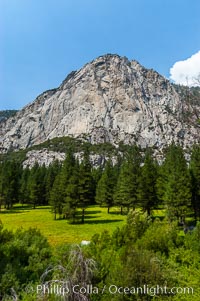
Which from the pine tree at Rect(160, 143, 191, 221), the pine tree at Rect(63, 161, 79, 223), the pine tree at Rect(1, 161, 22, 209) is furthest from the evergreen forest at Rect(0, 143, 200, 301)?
the pine tree at Rect(1, 161, 22, 209)

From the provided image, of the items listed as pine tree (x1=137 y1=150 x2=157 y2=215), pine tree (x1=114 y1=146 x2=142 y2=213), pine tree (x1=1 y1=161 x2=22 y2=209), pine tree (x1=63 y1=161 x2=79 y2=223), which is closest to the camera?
pine tree (x1=137 y1=150 x2=157 y2=215)

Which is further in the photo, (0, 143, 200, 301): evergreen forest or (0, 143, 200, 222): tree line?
(0, 143, 200, 222): tree line

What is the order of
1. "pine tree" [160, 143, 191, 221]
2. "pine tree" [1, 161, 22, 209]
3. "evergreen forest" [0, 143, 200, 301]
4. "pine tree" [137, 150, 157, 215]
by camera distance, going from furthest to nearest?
"pine tree" [1, 161, 22, 209] → "pine tree" [137, 150, 157, 215] → "pine tree" [160, 143, 191, 221] → "evergreen forest" [0, 143, 200, 301]

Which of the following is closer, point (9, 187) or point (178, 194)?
point (178, 194)

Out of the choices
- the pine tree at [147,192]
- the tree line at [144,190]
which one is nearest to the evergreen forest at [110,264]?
the tree line at [144,190]

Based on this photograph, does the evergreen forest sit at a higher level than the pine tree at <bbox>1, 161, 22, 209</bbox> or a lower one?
lower

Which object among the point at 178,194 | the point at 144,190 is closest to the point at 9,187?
the point at 144,190

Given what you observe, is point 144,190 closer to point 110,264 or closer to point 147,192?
point 147,192

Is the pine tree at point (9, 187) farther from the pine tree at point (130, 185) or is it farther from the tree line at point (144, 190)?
the pine tree at point (130, 185)

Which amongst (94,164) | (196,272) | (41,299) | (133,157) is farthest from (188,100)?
(94,164)

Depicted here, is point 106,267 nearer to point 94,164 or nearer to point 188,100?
point 188,100

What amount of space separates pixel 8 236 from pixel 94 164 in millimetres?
171005

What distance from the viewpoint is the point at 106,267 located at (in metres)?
14.3

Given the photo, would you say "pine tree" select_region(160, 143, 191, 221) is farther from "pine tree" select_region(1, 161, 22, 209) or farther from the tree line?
"pine tree" select_region(1, 161, 22, 209)
